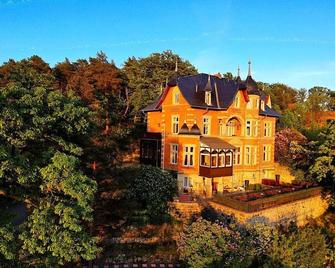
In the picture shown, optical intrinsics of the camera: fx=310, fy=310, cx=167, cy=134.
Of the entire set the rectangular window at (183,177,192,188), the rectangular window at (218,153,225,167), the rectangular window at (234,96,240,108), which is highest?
the rectangular window at (234,96,240,108)

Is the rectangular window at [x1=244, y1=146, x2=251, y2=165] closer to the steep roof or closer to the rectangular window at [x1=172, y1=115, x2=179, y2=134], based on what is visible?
the steep roof

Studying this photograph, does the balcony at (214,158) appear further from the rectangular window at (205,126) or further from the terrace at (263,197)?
the terrace at (263,197)

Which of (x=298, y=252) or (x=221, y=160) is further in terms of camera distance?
(x=221, y=160)

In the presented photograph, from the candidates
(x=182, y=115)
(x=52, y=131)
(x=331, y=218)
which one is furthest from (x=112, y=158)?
(x=331, y=218)

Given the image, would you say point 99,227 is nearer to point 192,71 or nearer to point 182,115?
point 182,115

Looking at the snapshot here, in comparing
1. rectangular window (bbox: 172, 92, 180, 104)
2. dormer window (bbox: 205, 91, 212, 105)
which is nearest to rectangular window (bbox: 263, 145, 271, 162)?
dormer window (bbox: 205, 91, 212, 105)

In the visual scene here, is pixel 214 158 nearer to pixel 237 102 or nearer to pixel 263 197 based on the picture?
pixel 263 197

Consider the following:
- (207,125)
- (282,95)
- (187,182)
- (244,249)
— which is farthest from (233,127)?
(282,95)
